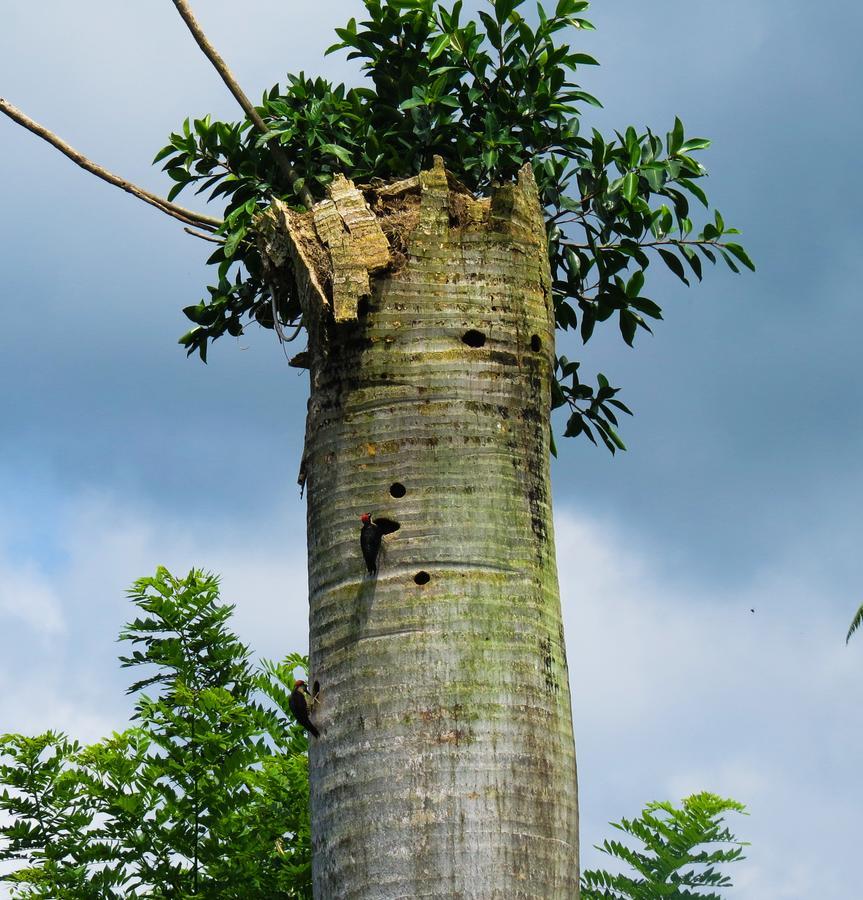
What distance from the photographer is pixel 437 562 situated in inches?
236

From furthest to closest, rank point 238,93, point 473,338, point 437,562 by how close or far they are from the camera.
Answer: point 238,93 → point 473,338 → point 437,562

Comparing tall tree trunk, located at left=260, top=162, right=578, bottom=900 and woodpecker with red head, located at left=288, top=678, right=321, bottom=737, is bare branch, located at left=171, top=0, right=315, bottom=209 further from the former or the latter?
woodpecker with red head, located at left=288, top=678, right=321, bottom=737

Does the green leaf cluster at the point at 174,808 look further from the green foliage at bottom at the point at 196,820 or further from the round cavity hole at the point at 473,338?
the round cavity hole at the point at 473,338

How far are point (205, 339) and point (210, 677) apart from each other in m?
4.56

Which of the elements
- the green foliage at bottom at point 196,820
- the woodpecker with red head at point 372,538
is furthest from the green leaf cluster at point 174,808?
A: the woodpecker with red head at point 372,538

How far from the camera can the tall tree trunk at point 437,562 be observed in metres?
5.64

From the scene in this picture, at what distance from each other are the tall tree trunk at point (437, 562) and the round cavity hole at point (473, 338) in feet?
0.04

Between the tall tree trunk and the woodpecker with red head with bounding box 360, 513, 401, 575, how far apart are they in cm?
5

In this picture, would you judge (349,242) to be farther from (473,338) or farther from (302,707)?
(302,707)

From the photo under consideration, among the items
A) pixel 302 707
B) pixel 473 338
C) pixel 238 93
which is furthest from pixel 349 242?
pixel 302 707

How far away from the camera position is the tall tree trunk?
5645 millimetres

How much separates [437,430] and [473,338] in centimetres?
52

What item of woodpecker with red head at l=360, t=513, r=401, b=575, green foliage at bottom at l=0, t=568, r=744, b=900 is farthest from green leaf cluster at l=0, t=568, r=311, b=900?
woodpecker with red head at l=360, t=513, r=401, b=575

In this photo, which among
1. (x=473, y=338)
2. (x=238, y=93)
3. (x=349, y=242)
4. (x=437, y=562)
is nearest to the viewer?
(x=437, y=562)
